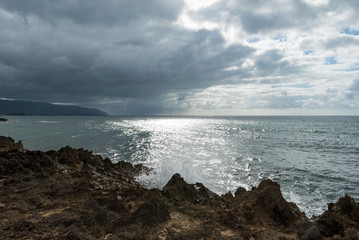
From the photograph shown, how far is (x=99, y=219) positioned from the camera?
714cm

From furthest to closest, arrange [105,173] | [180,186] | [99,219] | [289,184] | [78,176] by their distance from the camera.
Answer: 1. [289,184]
2. [105,173]
3. [78,176]
4. [180,186]
5. [99,219]

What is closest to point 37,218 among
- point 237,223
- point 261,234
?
point 237,223

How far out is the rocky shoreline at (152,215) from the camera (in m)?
6.39

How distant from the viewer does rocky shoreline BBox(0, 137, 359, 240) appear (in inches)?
252

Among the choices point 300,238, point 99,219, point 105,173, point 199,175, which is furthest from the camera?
point 199,175

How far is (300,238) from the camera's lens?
6.48 metres

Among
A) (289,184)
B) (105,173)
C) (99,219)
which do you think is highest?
(99,219)

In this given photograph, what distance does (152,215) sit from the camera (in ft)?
24.5

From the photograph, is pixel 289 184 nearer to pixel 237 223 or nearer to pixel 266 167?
pixel 266 167

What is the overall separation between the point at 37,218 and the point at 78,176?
6.03 meters

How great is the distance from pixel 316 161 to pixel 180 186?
26.7 metres

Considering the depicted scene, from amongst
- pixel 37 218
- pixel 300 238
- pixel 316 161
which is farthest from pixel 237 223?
pixel 316 161

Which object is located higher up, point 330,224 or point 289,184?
point 330,224

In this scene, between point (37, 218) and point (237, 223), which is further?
point (237, 223)
